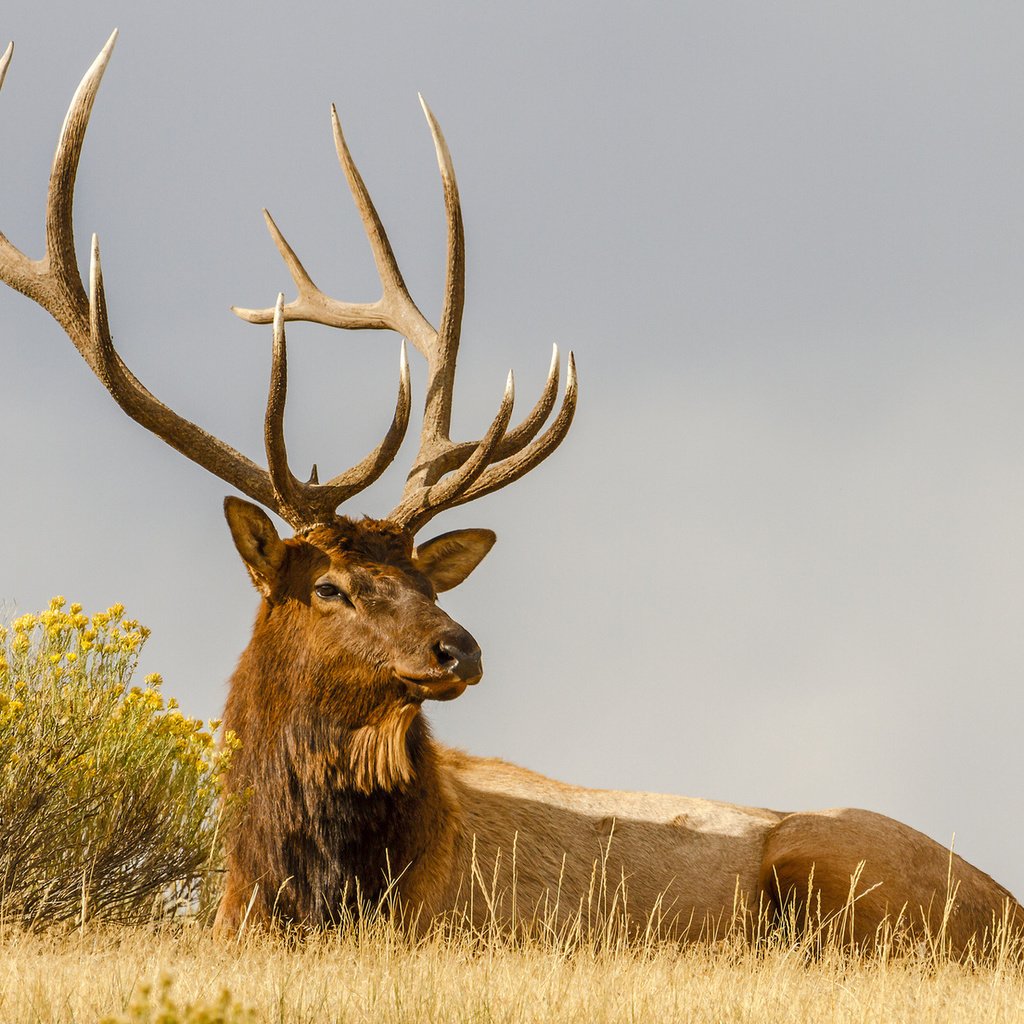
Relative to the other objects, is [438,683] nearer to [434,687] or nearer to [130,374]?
[434,687]

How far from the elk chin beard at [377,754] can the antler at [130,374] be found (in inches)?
45.2

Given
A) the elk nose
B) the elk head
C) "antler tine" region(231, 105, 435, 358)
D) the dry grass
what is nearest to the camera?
the dry grass

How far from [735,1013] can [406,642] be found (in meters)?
2.15

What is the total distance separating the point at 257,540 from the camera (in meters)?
6.59

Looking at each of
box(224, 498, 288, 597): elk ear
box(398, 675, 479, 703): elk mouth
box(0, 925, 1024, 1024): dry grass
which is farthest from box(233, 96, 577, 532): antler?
box(0, 925, 1024, 1024): dry grass

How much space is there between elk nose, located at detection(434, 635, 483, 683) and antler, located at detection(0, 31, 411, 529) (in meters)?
1.25

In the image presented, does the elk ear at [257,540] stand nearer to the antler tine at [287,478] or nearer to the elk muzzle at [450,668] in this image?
the antler tine at [287,478]

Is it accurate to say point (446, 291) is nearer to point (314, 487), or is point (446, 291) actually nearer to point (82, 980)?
point (314, 487)

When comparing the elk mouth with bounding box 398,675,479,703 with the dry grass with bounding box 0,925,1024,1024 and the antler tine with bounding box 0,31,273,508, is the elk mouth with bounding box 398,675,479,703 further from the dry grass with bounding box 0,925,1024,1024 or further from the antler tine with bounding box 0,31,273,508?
the antler tine with bounding box 0,31,273,508

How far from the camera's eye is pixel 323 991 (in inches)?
186

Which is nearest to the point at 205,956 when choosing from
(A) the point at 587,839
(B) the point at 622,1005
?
(B) the point at 622,1005

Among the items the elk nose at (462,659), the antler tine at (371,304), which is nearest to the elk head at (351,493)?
the elk nose at (462,659)

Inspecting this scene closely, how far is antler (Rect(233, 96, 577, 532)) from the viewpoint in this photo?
7184 mm

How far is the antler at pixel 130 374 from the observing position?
682 centimetres
